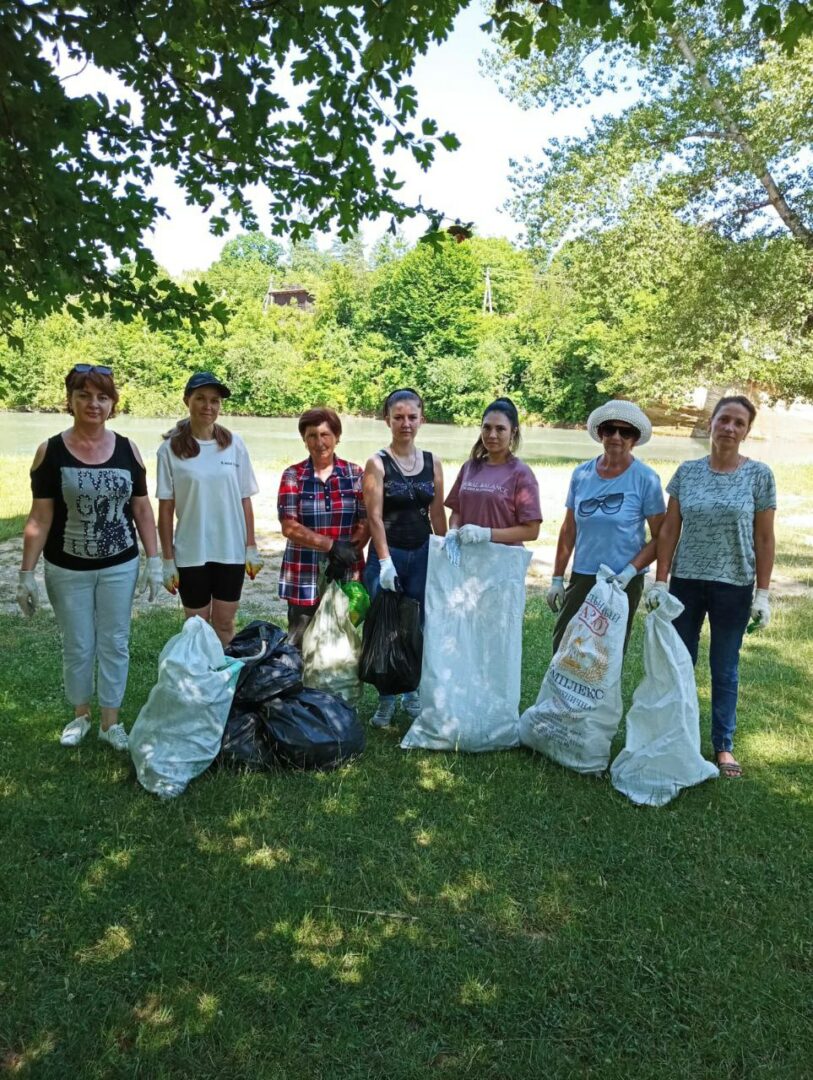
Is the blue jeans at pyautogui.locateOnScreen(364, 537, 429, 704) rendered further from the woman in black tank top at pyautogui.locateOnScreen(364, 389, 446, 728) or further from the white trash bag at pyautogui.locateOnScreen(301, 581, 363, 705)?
the white trash bag at pyautogui.locateOnScreen(301, 581, 363, 705)

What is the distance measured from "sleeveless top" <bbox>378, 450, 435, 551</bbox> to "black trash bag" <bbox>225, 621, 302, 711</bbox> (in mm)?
724

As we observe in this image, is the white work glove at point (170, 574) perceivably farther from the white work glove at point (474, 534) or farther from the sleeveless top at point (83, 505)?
the white work glove at point (474, 534)

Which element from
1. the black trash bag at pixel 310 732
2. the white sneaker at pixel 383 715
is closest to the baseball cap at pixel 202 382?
the black trash bag at pixel 310 732

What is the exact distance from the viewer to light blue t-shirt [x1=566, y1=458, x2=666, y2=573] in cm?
359

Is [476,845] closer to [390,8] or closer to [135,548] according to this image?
[135,548]

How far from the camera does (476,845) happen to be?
2.89m

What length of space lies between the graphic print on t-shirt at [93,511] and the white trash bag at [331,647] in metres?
1.00

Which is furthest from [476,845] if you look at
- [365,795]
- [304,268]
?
[304,268]

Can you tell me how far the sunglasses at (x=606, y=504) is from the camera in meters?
3.60

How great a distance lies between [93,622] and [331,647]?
42.7 inches

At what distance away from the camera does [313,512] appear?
12.8 ft

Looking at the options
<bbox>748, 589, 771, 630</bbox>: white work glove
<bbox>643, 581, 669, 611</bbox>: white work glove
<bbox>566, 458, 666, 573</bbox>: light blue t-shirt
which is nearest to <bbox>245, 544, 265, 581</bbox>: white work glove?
<bbox>566, 458, 666, 573</bbox>: light blue t-shirt

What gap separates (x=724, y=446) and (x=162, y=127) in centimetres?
266

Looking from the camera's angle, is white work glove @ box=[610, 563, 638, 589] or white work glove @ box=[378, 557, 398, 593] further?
white work glove @ box=[378, 557, 398, 593]
